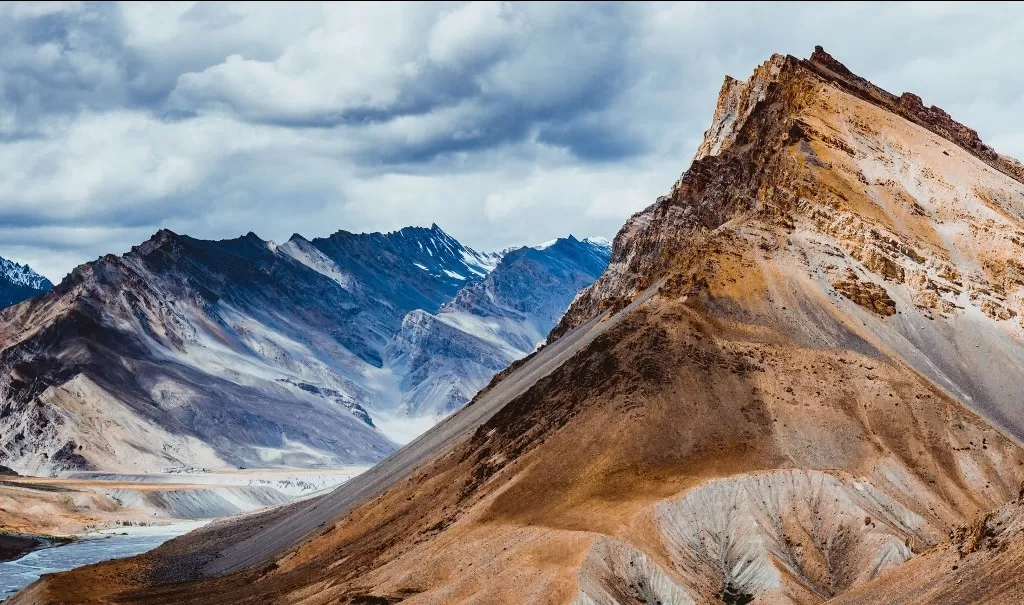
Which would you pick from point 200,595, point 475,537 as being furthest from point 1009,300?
point 200,595

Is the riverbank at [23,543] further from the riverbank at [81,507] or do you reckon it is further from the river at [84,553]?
the river at [84,553]

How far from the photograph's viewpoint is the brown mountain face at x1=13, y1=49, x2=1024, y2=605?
6303cm

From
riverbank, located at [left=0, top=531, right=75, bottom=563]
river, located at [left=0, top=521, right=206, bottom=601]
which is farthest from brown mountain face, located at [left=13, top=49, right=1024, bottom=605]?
riverbank, located at [left=0, top=531, right=75, bottom=563]

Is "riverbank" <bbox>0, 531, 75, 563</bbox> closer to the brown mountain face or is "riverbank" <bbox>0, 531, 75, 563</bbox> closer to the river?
the river

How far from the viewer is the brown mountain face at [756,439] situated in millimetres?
63031

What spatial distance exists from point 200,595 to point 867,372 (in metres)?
53.2

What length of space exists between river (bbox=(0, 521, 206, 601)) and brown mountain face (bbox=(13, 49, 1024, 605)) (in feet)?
36.4

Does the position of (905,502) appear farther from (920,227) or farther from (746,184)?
(746,184)

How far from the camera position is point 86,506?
178000 millimetres

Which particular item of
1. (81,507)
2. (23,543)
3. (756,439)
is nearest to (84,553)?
(23,543)

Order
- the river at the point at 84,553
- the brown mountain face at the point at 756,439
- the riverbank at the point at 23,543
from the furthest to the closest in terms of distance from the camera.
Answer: the riverbank at the point at 23,543, the river at the point at 84,553, the brown mountain face at the point at 756,439

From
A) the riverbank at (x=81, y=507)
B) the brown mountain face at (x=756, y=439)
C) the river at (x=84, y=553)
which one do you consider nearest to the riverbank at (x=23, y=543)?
the riverbank at (x=81, y=507)

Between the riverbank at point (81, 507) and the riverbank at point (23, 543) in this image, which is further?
the riverbank at point (81, 507)

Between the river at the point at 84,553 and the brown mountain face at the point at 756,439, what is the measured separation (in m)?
11.1
